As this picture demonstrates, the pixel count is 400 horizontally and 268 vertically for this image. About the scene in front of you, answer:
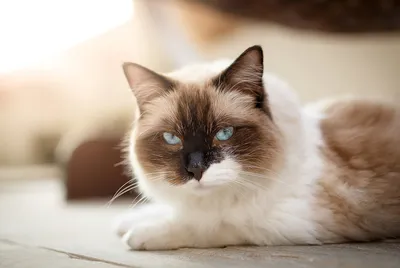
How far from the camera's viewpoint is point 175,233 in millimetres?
1398

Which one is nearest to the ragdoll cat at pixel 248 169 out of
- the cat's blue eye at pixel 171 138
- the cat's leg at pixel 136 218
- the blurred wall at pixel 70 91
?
the cat's blue eye at pixel 171 138

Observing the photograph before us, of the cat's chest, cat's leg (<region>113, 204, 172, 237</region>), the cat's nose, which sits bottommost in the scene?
cat's leg (<region>113, 204, 172, 237</region>)

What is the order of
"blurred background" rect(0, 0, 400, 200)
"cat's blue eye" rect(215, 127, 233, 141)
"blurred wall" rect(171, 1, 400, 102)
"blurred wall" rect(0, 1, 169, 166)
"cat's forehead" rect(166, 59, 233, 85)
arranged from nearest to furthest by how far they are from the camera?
"cat's blue eye" rect(215, 127, 233, 141), "cat's forehead" rect(166, 59, 233, 85), "blurred background" rect(0, 0, 400, 200), "blurred wall" rect(171, 1, 400, 102), "blurred wall" rect(0, 1, 169, 166)

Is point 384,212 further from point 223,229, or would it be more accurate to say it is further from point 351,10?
point 351,10

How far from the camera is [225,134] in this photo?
132 cm

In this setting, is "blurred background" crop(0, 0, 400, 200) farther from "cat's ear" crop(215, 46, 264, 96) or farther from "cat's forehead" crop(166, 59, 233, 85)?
"cat's ear" crop(215, 46, 264, 96)

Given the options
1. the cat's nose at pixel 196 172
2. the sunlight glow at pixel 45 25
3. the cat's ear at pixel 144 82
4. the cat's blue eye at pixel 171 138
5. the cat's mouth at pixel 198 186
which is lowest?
the cat's mouth at pixel 198 186

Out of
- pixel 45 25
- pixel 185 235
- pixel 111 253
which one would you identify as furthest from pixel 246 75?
pixel 45 25

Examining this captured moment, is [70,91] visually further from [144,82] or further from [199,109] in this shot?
[199,109]

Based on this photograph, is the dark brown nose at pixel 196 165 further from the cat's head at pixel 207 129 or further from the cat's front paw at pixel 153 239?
the cat's front paw at pixel 153 239

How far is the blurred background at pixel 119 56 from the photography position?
2834 millimetres

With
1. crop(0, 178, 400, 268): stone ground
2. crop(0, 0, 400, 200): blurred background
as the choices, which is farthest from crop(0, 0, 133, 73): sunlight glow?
crop(0, 178, 400, 268): stone ground

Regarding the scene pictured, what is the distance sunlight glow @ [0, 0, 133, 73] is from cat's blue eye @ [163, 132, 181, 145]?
221 centimetres

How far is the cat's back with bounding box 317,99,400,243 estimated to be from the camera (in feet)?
4.59
